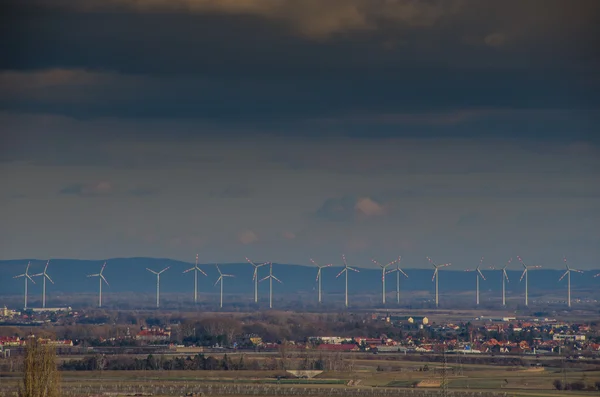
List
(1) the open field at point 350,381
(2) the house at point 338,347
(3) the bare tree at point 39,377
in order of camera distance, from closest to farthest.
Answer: (3) the bare tree at point 39,377
(1) the open field at point 350,381
(2) the house at point 338,347

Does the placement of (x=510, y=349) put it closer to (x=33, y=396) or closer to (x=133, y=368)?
(x=133, y=368)

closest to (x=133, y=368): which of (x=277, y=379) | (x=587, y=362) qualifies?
(x=277, y=379)

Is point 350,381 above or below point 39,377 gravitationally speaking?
below

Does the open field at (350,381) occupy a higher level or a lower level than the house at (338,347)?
lower

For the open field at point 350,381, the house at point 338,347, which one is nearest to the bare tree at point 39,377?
the open field at point 350,381

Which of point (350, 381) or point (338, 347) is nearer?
point (350, 381)

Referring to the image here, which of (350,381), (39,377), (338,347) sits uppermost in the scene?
(39,377)

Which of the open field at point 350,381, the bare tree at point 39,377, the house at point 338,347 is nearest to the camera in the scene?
the bare tree at point 39,377

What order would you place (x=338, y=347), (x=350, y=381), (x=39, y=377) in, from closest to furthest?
(x=39, y=377)
(x=350, y=381)
(x=338, y=347)

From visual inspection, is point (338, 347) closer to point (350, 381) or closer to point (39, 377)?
point (350, 381)

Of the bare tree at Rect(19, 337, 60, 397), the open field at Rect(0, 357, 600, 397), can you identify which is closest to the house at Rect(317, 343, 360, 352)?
the open field at Rect(0, 357, 600, 397)

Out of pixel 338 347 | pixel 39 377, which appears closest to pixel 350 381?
pixel 338 347

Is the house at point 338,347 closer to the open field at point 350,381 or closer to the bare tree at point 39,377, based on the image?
the open field at point 350,381
